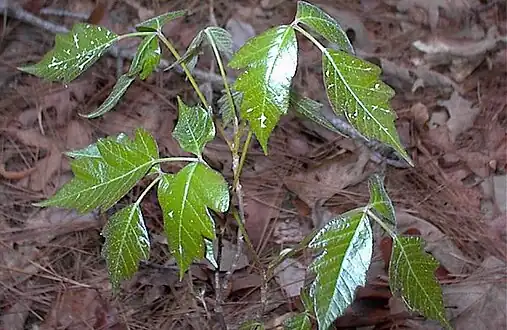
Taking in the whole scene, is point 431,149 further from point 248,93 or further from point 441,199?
point 248,93

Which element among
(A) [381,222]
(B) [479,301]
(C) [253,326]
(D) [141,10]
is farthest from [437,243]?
(D) [141,10]

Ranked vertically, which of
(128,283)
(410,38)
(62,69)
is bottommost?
→ (128,283)

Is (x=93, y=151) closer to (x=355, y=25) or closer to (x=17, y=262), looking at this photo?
(x=17, y=262)

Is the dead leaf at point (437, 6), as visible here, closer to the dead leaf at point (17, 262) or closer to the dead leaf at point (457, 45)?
the dead leaf at point (457, 45)

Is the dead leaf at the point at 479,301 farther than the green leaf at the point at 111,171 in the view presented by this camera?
Yes

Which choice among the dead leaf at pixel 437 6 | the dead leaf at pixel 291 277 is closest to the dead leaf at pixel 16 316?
the dead leaf at pixel 291 277

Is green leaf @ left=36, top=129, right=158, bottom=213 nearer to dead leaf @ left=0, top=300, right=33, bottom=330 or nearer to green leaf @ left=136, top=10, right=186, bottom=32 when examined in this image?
green leaf @ left=136, top=10, right=186, bottom=32

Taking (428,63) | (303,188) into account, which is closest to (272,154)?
(303,188)
